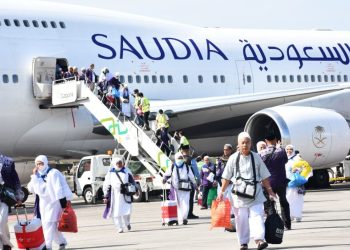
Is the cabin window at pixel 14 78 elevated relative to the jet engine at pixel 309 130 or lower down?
elevated

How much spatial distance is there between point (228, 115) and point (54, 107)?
5238 millimetres

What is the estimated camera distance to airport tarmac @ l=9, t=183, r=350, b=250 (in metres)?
13.3

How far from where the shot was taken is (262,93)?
28.9 m

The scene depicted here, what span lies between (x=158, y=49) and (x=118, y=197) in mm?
11715

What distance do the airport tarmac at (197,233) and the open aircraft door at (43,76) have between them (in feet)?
16.5

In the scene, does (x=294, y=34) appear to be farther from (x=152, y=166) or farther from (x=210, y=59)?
(x=152, y=166)

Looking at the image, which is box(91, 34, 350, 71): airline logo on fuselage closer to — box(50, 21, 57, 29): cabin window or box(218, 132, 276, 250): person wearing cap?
box(50, 21, 57, 29): cabin window

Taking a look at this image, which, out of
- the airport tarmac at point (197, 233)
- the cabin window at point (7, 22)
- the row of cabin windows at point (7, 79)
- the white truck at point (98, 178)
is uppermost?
the cabin window at point (7, 22)

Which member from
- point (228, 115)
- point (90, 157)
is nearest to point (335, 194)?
point (228, 115)

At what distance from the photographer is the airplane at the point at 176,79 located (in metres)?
25.9

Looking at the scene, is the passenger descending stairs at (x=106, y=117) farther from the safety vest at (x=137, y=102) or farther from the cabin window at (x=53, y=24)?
the cabin window at (x=53, y=24)

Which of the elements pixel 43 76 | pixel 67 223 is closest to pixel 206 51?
pixel 43 76

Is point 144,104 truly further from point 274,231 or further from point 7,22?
point 274,231

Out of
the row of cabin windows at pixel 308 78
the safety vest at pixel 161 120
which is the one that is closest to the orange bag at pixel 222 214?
the safety vest at pixel 161 120
